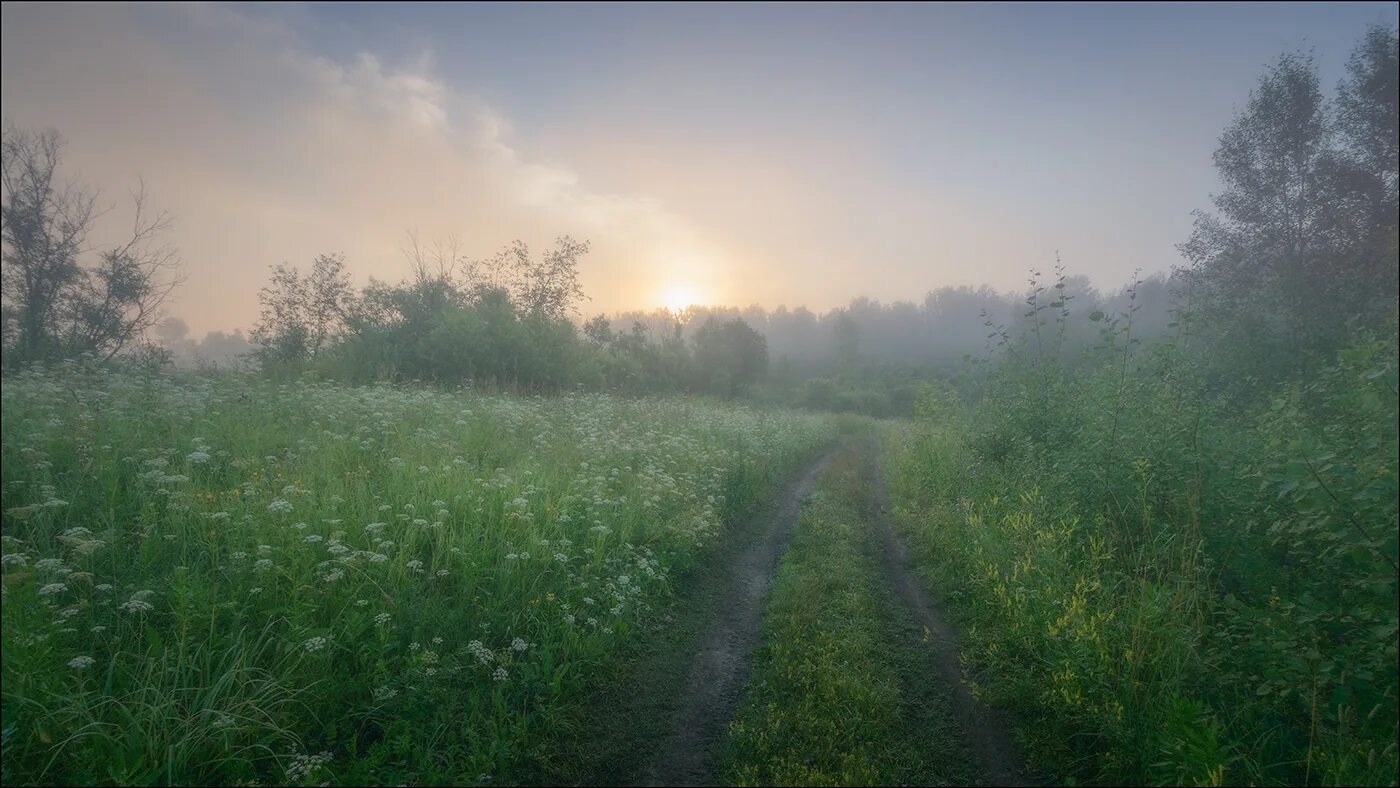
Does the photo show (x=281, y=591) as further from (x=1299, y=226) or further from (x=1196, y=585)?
(x=1299, y=226)

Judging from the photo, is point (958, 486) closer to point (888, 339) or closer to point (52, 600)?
point (52, 600)

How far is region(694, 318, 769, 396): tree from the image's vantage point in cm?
5303

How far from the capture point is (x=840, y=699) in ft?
17.0

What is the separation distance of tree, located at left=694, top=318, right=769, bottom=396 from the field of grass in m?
43.5

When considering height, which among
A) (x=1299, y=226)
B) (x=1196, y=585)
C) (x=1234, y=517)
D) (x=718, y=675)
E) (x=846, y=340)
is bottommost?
(x=718, y=675)

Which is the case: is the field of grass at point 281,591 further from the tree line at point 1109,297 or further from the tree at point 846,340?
the tree at point 846,340

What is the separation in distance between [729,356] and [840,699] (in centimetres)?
5154

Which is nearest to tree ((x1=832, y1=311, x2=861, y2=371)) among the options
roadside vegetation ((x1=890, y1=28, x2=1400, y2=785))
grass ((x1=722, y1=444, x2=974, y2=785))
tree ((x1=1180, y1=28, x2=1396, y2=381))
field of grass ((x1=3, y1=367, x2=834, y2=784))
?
tree ((x1=1180, y1=28, x2=1396, y2=381))

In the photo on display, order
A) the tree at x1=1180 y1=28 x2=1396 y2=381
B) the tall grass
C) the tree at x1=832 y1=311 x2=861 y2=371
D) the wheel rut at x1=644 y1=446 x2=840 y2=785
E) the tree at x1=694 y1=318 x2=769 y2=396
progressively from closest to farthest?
the tall grass, the wheel rut at x1=644 y1=446 x2=840 y2=785, the tree at x1=1180 y1=28 x2=1396 y2=381, the tree at x1=694 y1=318 x2=769 y2=396, the tree at x1=832 y1=311 x2=861 y2=371

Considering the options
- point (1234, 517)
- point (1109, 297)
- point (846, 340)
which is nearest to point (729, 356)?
point (846, 340)

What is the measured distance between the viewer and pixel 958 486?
39.5 ft

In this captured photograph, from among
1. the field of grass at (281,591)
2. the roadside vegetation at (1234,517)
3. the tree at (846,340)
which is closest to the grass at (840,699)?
the roadside vegetation at (1234,517)

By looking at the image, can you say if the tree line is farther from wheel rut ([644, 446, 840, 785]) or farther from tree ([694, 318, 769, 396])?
tree ([694, 318, 769, 396])

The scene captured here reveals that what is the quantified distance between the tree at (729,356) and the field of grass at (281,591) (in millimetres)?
43465
